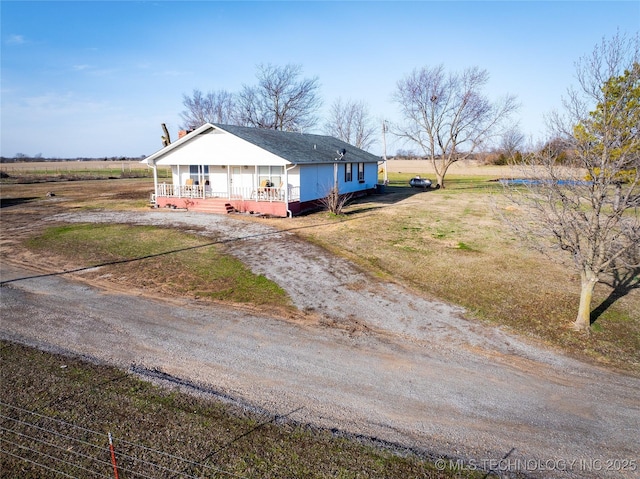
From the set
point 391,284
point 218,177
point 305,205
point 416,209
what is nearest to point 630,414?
point 391,284

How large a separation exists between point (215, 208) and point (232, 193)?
1744mm

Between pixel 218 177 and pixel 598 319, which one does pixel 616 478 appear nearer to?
pixel 598 319

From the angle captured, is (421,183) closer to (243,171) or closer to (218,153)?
(243,171)

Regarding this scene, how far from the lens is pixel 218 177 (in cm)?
2694

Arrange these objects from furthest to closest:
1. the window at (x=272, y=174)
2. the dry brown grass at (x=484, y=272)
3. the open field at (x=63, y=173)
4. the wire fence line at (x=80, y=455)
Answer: the open field at (x=63, y=173) < the window at (x=272, y=174) < the dry brown grass at (x=484, y=272) < the wire fence line at (x=80, y=455)

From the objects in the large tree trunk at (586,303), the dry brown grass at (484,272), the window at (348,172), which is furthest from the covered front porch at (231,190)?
the large tree trunk at (586,303)

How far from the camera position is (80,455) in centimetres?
512

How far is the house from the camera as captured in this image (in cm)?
2370

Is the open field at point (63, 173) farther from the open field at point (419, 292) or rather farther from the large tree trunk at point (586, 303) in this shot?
the large tree trunk at point (586, 303)

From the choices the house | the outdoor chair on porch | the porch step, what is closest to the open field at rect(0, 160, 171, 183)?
the house

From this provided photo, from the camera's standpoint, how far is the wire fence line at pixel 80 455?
192 inches

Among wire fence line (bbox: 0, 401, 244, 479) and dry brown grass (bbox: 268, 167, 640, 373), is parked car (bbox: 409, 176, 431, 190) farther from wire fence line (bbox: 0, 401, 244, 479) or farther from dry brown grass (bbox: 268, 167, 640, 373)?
wire fence line (bbox: 0, 401, 244, 479)

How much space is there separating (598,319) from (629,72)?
573 cm

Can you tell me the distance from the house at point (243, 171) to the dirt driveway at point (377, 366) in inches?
479
